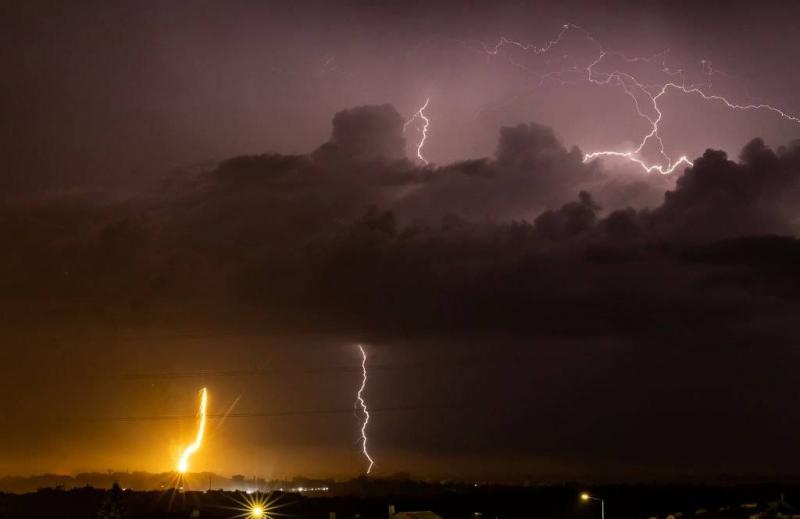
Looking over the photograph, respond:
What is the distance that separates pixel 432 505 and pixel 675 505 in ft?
86.2

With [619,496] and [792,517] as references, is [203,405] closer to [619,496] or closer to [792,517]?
[792,517]

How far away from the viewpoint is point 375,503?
4887 inches

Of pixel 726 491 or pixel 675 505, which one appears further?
pixel 726 491

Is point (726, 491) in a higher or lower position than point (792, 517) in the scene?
higher

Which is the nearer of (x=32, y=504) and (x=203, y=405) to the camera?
(x=203, y=405)

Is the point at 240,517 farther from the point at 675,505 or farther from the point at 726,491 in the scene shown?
the point at 726,491

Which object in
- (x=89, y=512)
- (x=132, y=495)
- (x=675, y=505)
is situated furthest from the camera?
(x=132, y=495)

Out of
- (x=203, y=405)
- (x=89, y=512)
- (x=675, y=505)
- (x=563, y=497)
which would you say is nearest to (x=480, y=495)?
(x=563, y=497)

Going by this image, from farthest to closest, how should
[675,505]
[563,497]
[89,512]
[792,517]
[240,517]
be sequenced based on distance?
[89,512] < [563,497] < [675,505] < [240,517] < [792,517]

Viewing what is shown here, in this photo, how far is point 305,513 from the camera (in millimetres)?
114875

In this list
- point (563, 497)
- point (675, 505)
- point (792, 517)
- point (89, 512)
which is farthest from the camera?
point (89, 512)

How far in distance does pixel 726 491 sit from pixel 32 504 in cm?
10024

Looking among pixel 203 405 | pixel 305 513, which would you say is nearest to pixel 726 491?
pixel 305 513

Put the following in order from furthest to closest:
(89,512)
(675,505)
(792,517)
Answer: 1. (89,512)
2. (675,505)
3. (792,517)
